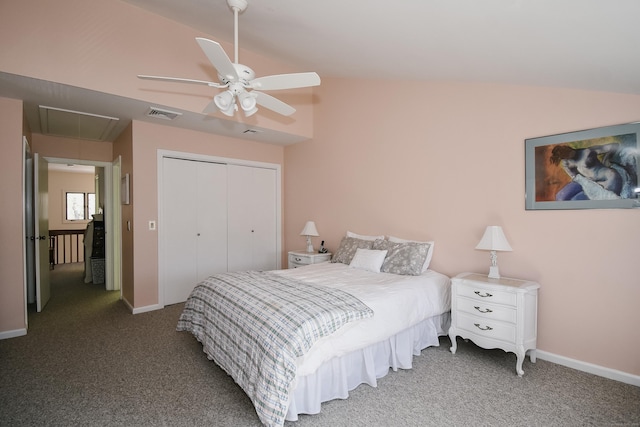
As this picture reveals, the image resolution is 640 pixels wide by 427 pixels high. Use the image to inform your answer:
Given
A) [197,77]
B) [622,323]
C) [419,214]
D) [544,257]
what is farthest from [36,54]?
[622,323]

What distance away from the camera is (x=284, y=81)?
233 cm

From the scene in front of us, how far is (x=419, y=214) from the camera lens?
3.65m

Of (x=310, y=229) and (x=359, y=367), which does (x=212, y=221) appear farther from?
(x=359, y=367)

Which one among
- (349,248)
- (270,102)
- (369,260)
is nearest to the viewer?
(270,102)

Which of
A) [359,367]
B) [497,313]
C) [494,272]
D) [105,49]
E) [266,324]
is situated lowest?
[359,367]

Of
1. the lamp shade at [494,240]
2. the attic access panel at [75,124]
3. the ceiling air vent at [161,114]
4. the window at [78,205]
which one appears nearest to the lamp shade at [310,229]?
the ceiling air vent at [161,114]

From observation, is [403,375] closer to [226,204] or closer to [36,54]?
[226,204]

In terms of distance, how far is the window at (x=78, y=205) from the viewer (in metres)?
8.88

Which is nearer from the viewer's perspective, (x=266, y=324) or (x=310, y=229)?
(x=266, y=324)

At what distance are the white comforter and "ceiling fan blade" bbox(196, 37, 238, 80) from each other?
190 cm

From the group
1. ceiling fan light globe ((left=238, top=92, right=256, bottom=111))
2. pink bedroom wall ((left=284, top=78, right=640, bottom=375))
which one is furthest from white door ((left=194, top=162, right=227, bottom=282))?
ceiling fan light globe ((left=238, top=92, right=256, bottom=111))

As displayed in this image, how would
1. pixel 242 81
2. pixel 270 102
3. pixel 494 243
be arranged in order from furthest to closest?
pixel 494 243, pixel 270 102, pixel 242 81

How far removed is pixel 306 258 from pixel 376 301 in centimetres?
208

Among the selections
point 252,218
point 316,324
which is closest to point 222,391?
point 316,324
